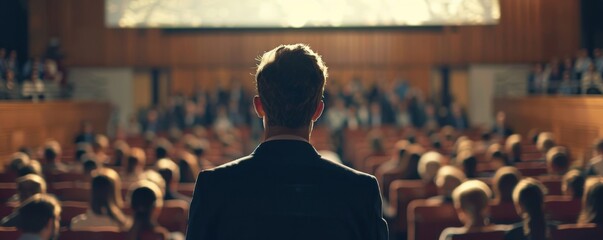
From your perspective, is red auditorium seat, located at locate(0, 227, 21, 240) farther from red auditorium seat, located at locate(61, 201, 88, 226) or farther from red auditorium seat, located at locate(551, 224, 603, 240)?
red auditorium seat, located at locate(551, 224, 603, 240)

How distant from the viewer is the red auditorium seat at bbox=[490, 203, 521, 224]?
5.36 m

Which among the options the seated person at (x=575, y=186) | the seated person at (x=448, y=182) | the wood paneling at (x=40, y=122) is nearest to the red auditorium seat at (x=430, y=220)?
the seated person at (x=448, y=182)

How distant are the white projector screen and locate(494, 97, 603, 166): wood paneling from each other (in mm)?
4053

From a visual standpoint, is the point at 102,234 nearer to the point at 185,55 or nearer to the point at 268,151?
the point at 268,151

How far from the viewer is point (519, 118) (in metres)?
17.5

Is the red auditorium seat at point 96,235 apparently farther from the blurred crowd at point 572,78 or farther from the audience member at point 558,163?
the blurred crowd at point 572,78

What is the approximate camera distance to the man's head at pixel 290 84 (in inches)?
67.8

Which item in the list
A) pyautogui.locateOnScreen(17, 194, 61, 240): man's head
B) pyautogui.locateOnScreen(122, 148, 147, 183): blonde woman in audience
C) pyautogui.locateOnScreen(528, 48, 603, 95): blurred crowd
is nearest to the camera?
pyautogui.locateOnScreen(17, 194, 61, 240): man's head

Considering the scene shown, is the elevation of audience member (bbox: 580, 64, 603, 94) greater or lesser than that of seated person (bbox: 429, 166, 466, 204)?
greater

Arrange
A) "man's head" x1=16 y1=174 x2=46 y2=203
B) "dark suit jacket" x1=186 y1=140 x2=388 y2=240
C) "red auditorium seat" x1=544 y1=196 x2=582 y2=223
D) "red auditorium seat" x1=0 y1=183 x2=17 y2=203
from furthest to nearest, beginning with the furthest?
"red auditorium seat" x1=0 y1=183 x2=17 y2=203 < "red auditorium seat" x1=544 y1=196 x2=582 y2=223 < "man's head" x1=16 y1=174 x2=46 y2=203 < "dark suit jacket" x1=186 y1=140 x2=388 y2=240

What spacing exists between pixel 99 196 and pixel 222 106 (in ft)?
44.5

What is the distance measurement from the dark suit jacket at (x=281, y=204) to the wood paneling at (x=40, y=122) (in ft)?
39.3

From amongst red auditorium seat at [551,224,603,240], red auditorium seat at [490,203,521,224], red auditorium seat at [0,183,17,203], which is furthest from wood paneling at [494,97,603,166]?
red auditorium seat at [0,183,17,203]

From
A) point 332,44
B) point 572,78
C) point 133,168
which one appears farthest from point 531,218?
point 332,44
